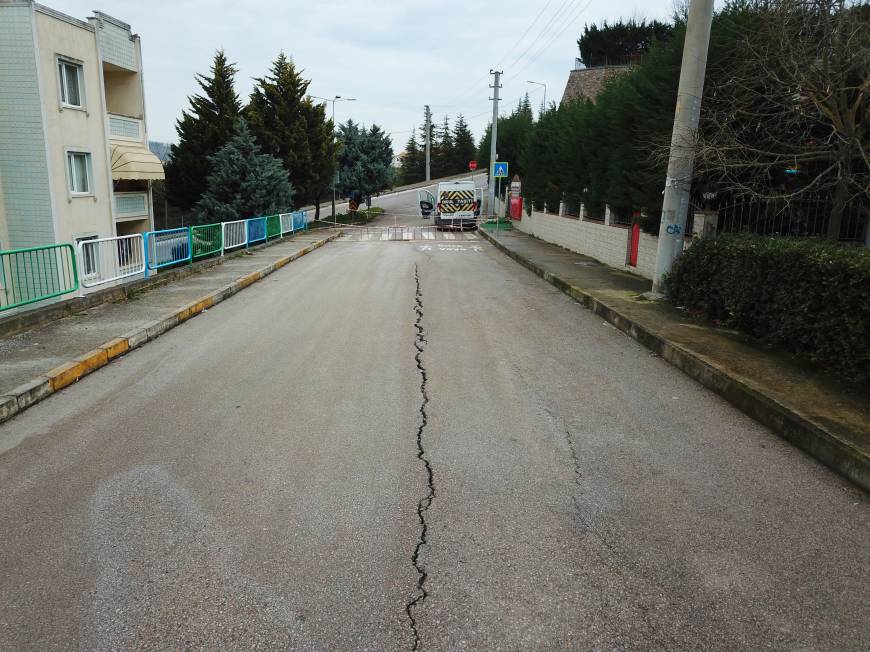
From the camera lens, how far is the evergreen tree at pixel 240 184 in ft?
100

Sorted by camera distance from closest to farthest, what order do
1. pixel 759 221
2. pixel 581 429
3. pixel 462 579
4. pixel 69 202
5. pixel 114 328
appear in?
pixel 462 579 < pixel 581 429 < pixel 114 328 < pixel 759 221 < pixel 69 202

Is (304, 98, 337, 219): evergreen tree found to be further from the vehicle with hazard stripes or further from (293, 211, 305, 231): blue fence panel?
the vehicle with hazard stripes

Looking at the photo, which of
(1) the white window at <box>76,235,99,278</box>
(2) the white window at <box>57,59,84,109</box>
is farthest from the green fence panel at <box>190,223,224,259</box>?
(2) the white window at <box>57,59,84,109</box>

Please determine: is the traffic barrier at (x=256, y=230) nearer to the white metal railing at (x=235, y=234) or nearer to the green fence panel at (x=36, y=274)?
the white metal railing at (x=235, y=234)

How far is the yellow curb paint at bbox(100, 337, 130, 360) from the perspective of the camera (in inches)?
315

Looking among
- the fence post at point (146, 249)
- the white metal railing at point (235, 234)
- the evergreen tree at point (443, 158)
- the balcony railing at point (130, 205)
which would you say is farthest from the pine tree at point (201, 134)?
the evergreen tree at point (443, 158)

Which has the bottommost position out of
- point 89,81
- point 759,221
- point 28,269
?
point 28,269

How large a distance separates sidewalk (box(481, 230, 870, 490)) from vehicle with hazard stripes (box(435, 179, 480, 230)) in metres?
25.4

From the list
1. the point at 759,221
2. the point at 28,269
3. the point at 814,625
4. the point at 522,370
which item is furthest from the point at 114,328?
the point at 759,221

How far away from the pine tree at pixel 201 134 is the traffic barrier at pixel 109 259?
75.3ft

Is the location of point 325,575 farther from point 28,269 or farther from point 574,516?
point 28,269

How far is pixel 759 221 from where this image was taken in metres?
11.6

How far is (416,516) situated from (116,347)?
5778mm

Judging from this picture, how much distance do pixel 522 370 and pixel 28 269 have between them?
7.28m
